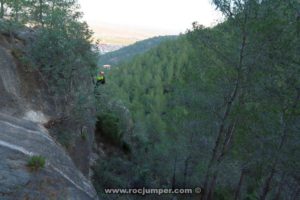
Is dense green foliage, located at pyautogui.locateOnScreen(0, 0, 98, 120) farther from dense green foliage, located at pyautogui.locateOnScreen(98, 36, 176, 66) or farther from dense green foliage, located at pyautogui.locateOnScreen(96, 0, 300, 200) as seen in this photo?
dense green foliage, located at pyautogui.locateOnScreen(98, 36, 176, 66)

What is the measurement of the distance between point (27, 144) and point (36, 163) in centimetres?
121

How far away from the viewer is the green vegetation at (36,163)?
655 centimetres

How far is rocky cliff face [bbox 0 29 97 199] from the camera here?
6199 millimetres

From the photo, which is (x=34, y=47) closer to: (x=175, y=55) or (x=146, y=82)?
(x=146, y=82)

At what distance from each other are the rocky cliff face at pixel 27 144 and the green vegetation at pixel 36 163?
0.08m

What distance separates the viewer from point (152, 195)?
59.4ft

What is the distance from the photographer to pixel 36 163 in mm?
6594

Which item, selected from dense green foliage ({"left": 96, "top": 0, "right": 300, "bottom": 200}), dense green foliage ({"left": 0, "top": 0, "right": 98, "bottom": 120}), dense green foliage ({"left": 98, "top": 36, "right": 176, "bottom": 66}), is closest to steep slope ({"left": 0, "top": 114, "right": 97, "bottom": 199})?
dense green foliage ({"left": 0, "top": 0, "right": 98, "bottom": 120})

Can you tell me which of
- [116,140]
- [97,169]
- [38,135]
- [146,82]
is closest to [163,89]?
[146,82]

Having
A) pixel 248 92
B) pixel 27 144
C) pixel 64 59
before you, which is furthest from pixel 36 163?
pixel 248 92

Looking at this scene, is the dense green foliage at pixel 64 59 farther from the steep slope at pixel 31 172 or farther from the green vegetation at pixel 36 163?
the green vegetation at pixel 36 163

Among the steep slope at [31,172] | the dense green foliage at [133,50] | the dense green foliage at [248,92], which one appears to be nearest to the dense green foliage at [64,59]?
the dense green foliage at [248,92]

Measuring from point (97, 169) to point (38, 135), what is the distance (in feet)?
36.4

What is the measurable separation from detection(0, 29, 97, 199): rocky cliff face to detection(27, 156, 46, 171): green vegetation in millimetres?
84
